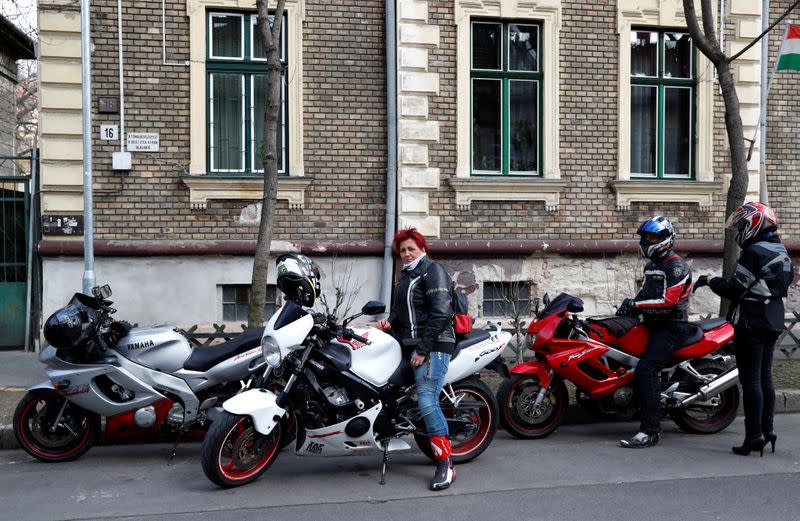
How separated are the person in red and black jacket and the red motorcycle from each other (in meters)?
0.18

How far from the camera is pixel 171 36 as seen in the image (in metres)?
11.3

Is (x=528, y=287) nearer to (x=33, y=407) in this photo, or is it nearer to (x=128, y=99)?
(x=128, y=99)

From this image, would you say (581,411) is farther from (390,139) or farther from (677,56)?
(677,56)

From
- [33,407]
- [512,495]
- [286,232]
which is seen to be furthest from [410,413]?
[286,232]

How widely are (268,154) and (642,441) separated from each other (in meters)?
4.44

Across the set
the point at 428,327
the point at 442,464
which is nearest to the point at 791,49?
the point at 428,327

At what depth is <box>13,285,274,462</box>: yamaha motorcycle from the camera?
636 cm

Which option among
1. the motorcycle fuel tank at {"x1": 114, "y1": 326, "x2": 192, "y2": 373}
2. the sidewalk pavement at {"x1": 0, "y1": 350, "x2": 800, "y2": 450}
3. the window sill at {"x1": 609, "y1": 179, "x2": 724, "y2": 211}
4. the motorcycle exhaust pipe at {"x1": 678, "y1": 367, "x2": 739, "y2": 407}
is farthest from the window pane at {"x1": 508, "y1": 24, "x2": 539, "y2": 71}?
the motorcycle fuel tank at {"x1": 114, "y1": 326, "x2": 192, "y2": 373}

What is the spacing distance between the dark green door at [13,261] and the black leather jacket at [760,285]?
27.7 feet

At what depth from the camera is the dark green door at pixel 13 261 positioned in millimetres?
11125

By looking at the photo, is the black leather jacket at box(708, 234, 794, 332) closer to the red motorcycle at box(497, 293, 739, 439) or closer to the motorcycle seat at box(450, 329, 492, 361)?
the red motorcycle at box(497, 293, 739, 439)

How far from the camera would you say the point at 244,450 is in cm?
573

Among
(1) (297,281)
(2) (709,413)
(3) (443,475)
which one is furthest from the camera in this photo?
(2) (709,413)

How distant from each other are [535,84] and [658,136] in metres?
1.98
